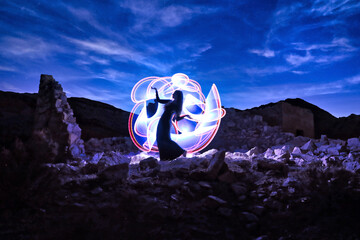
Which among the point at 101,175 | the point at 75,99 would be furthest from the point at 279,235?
the point at 75,99

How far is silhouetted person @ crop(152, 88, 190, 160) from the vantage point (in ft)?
31.1

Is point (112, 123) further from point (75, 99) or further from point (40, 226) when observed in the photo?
point (40, 226)

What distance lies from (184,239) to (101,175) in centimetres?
292

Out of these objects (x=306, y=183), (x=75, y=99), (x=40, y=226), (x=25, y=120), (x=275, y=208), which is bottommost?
(x=40, y=226)

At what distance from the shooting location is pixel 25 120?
14.9 metres

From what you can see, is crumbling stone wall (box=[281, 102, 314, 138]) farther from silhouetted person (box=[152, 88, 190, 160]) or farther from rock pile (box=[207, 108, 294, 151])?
silhouetted person (box=[152, 88, 190, 160])

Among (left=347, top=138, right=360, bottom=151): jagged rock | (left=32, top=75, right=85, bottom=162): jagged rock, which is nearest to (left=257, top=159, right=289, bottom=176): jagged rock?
(left=347, top=138, right=360, bottom=151): jagged rock

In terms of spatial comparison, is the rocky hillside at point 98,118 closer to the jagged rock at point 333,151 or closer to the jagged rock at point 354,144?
the jagged rock at point 333,151

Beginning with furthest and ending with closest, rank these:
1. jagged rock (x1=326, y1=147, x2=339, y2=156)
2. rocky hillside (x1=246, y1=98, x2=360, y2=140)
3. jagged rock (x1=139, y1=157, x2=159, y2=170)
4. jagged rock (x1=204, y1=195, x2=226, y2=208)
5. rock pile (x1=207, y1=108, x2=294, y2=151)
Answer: rocky hillside (x1=246, y1=98, x2=360, y2=140), rock pile (x1=207, y1=108, x2=294, y2=151), jagged rock (x1=326, y1=147, x2=339, y2=156), jagged rock (x1=139, y1=157, x2=159, y2=170), jagged rock (x1=204, y1=195, x2=226, y2=208)

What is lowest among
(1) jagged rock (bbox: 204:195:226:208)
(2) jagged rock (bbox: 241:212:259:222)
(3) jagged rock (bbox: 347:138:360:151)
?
(2) jagged rock (bbox: 241:212:259:222)

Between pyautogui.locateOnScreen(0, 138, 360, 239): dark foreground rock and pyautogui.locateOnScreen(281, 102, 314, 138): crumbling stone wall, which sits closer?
pyautogui.locateOnScreen(0, 138, 360, 239): dark foreground rock

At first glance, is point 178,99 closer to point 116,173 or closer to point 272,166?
point 272,166

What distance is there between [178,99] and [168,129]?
3.72 feet

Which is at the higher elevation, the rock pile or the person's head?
the person's head
